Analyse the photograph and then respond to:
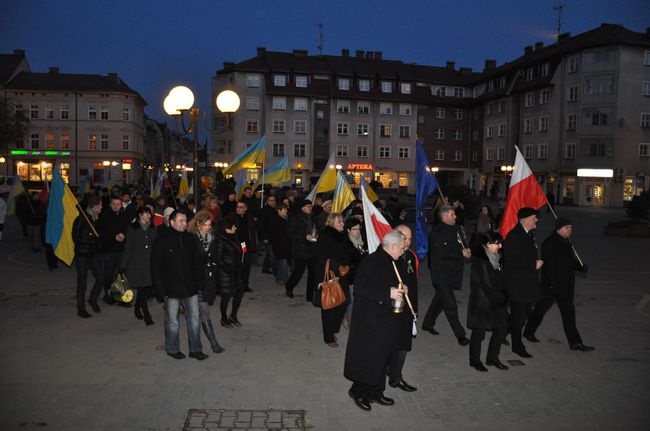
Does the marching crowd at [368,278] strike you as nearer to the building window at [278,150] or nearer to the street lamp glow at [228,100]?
the street lamp glow at [228,100]

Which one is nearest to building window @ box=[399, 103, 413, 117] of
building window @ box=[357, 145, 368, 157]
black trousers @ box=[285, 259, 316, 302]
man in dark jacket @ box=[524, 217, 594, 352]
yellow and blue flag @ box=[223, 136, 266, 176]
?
building window @ box=[357, 145, 368, 157]

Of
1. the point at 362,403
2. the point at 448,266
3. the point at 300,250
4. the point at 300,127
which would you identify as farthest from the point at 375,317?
the point at 300,127

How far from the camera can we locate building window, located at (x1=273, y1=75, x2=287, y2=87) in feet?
198

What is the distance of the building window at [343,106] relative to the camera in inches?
2462

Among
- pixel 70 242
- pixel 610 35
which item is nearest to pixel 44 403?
pixel 70 242

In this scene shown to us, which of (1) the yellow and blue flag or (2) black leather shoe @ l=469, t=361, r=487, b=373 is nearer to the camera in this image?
(2) black leather shoe @ l=469, t=361, r=487, b=373

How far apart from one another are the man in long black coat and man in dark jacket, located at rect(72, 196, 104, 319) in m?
5.38

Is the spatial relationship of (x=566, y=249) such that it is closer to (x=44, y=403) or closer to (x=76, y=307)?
(x=44, y=403)

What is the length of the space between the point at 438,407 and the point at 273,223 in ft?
22.5

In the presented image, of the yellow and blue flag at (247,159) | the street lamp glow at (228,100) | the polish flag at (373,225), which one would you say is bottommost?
the polish flag at (373,225)

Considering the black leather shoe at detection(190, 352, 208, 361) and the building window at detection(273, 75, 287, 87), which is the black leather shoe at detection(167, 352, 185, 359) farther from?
the building window at detection(273, 75, 287, 87)

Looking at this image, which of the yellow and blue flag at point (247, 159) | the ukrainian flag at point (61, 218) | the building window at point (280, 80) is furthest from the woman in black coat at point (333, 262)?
the building window at point (280, 80)

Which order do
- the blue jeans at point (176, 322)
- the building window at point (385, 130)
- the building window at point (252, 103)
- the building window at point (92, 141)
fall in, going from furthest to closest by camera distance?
the building window at point (92, 141), the building window at point (385, 130), the building window at point (252, 103), the blue jeans at point (176, 322)

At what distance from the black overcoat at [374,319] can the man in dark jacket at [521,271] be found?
2349mm
